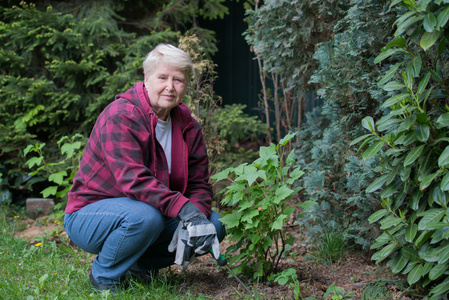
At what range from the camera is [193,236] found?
2195 millimetres

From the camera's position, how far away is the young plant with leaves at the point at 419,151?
6.07 feet

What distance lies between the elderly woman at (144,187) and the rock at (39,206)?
2.21 metres

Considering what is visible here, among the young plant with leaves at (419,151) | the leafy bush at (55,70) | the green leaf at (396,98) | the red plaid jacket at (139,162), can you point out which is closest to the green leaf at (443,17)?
the young plant with leaves at (419,151)

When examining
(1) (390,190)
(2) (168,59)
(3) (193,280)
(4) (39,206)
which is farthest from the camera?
(4) (39,206)

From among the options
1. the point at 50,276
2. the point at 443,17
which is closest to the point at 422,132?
the point at 443,17

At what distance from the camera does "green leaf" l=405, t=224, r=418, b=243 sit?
2039mm

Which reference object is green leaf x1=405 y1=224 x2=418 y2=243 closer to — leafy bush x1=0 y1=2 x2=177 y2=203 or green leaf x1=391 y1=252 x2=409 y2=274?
green leaf x1=391 y1=252 x2=409 y2=274

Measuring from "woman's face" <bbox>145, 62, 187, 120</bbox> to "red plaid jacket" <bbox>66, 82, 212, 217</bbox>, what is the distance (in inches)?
2.6

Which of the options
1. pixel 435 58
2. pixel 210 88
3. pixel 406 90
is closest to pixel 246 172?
pixel 406 90

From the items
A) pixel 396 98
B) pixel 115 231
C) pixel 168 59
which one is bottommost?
pixel 115 231

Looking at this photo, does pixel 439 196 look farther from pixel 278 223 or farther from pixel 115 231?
pixel 115 231

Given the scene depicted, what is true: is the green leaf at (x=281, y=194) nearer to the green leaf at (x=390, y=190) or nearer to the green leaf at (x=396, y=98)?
the green leaf at (x=390, y=190)

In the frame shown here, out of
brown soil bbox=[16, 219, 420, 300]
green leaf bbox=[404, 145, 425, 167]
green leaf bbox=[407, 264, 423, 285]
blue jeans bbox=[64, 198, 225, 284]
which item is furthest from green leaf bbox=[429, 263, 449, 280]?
blue jeans bbox=[64, 198, 225, 284]

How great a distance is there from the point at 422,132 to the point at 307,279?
1.08 meters
